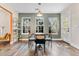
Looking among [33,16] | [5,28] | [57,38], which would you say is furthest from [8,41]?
[57,38]

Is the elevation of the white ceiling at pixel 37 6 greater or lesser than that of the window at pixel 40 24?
greater

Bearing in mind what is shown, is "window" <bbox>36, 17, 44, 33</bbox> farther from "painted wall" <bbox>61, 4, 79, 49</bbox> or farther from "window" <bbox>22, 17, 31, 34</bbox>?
"painted wall" <bbox>61, 4, 79, 49</bbox>

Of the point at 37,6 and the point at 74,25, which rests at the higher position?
the point at 37,6

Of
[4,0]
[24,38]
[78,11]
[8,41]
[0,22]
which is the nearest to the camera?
[4,0]

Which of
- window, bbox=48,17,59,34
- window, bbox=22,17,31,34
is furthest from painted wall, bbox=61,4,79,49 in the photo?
window, bbox=22,17,31,34

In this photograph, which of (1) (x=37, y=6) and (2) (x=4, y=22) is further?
(2) (x=4, y=22)

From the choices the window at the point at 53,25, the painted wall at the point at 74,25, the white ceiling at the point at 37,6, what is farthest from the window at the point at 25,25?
the painted wall at the point at 74,25

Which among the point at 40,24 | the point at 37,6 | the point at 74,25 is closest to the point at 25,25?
the point at 40,24

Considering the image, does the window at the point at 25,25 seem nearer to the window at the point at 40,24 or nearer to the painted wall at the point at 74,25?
the window at the point at 40,24

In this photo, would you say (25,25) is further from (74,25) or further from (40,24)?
(74,25)

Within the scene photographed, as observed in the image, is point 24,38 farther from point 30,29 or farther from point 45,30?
point 45,30

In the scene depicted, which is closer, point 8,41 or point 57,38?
point 8,41

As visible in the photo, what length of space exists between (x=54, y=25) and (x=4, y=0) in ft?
33.1

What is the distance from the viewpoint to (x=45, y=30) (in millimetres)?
12531
